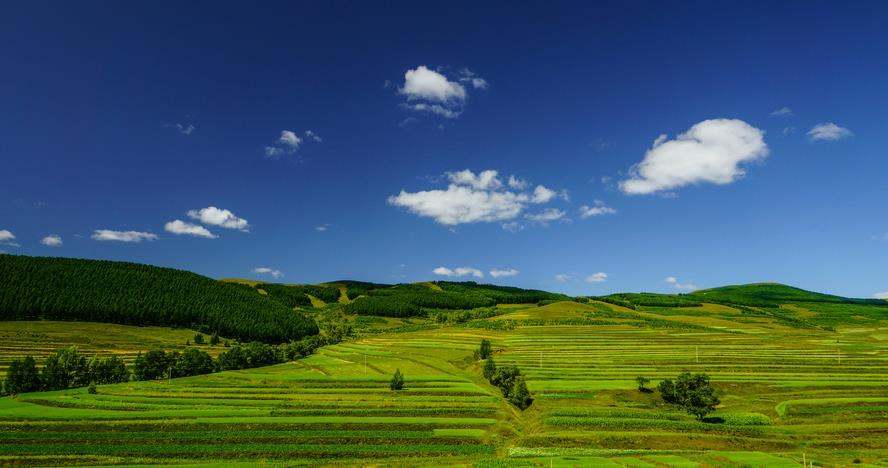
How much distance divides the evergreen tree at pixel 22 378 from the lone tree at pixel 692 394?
151 metres

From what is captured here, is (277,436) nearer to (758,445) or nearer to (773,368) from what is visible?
(758,445)

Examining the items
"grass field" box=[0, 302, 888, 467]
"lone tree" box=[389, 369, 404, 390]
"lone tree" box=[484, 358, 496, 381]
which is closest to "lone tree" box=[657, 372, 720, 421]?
"grass field" box=[0, 302, 888, 467]

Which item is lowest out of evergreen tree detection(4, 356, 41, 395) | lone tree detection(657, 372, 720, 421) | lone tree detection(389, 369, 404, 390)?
evergreen tree detection(4, 356, 41, 395)

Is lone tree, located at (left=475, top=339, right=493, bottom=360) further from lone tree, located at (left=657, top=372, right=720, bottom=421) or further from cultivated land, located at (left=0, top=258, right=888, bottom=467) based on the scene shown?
lone tree, located at (left=657, top=372, right=720, bottom=421)

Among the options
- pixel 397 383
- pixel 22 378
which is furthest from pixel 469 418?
pixel 22 378

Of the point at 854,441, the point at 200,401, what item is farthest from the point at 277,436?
the point at 854,441

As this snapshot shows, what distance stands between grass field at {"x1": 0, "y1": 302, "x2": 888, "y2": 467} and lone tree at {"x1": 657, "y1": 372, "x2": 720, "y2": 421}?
2.46m

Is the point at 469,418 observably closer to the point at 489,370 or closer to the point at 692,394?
the point at 489,370

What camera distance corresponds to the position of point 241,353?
505 ft

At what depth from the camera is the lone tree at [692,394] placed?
91194 mm

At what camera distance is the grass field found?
73000 millimetres

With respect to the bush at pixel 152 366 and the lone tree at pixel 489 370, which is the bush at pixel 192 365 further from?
the lone tree at pixel 489 370

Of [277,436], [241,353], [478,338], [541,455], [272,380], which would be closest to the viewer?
[541,455]

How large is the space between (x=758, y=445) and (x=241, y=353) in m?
142
